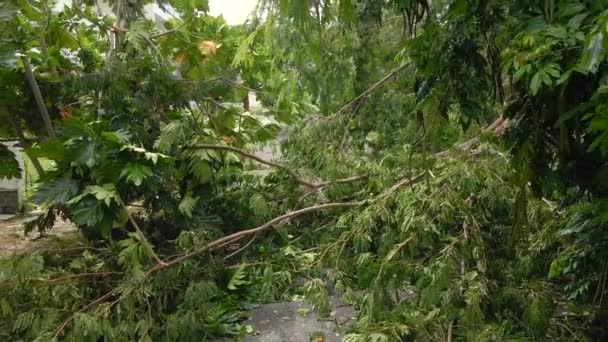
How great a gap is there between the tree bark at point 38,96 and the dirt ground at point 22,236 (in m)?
0.76

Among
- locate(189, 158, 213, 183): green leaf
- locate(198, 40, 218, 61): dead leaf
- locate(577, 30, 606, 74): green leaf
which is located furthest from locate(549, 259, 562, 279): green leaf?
locate(198, 40, 218, 61): dead leaf

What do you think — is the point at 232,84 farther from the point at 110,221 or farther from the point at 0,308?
the point at 0,308

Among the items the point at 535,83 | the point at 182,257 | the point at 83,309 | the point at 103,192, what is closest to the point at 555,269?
the point at 535,83

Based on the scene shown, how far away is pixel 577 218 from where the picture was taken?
178cm

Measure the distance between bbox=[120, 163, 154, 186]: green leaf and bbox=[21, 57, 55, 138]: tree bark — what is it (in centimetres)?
102

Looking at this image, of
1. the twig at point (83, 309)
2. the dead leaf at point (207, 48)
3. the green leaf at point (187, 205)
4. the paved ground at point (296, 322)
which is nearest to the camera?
the twig at point (83, 309)

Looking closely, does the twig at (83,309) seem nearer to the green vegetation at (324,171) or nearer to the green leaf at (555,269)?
the green vegetation at (324,171)

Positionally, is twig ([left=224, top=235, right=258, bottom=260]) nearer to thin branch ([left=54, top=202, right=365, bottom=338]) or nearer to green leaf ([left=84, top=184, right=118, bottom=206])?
thin branch ([left=54, top=202, right=365, bottom=338])

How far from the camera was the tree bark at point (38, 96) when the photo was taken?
302 cm

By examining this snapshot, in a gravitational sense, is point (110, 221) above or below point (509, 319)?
above

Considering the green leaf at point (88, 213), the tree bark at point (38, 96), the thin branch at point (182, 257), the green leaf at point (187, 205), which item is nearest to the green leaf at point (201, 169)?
the green leaf at point (187, 205)

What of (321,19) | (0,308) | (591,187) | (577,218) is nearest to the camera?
(591,187)

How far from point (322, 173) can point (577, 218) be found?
183cm

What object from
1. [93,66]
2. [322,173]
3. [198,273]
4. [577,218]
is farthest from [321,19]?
[93,66]
